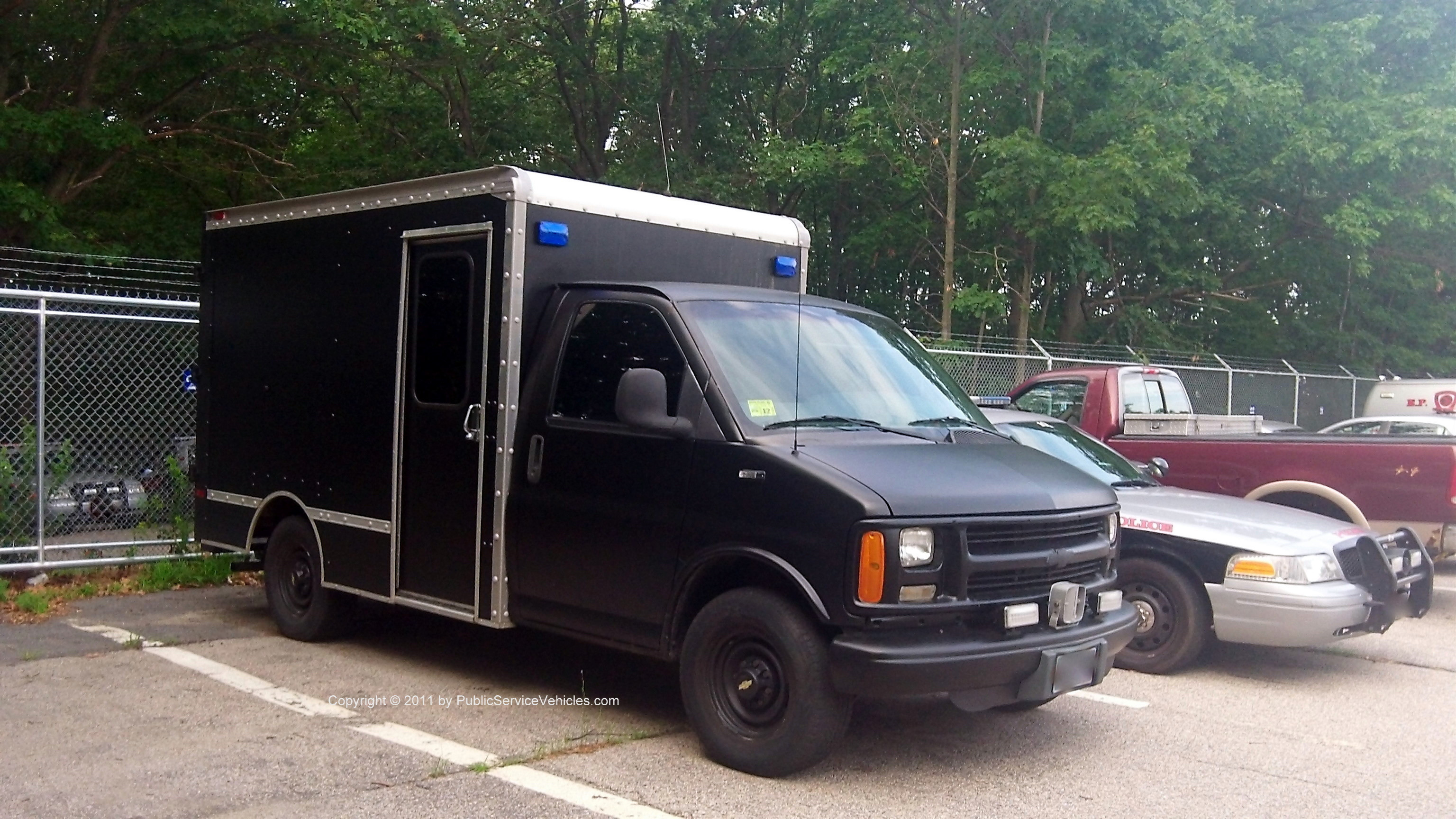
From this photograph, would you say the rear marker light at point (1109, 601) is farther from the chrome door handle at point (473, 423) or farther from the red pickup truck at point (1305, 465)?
the red pickup truck at point (1305, 465)

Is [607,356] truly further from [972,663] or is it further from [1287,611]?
[1287,611]

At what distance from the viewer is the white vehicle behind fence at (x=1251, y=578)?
752 cm

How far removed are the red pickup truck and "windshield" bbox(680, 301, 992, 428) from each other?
3.98m

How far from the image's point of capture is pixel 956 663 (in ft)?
16.6

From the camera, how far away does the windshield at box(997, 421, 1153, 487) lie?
9.02 m

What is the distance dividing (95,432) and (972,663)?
7863 millimetres

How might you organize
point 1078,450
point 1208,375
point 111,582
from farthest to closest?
point 1208,375
point 111,582
point 1078,450

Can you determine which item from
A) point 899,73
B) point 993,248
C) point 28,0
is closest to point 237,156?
point 28,0

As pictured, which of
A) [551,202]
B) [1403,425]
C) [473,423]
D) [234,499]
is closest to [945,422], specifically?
[551,202]

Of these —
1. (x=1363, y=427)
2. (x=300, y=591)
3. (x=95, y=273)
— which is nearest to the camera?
(x=300, y=591)

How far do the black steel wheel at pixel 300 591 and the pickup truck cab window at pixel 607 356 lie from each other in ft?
7.77

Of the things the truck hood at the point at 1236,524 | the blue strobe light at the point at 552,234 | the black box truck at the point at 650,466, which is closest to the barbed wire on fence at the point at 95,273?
the black box truck at the point at 650,466

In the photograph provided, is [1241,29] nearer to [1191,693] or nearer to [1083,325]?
[1083,325]

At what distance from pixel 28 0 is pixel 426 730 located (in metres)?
12.8
